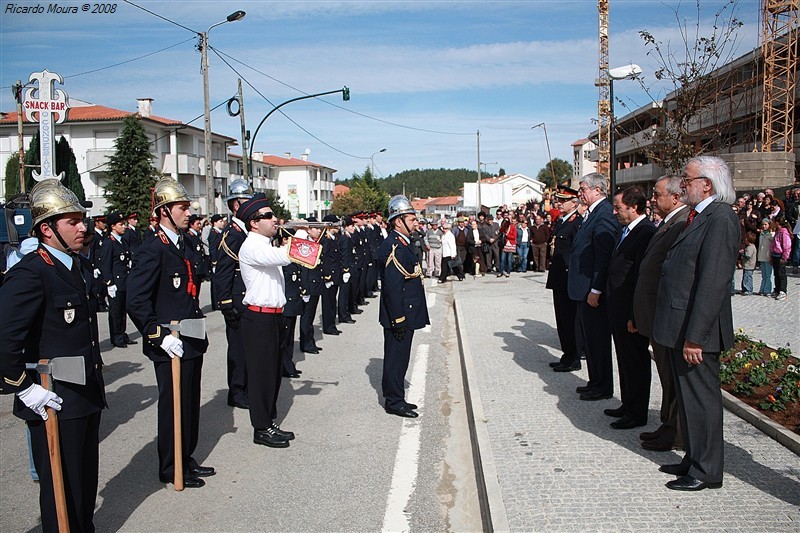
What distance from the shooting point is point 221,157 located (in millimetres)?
64500

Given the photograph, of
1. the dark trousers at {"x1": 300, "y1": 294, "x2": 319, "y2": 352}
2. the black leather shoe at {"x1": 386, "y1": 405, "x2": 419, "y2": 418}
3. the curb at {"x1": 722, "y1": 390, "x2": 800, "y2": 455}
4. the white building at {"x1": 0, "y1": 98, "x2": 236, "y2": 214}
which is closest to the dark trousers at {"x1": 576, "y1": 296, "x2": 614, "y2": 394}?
the curb at {"x1": 722, "y1": 390, "x2": 800, "y2": 455}

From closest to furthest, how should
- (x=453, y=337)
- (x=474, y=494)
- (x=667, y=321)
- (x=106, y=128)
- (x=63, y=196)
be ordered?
(x=63, y=196) < (x=667, y=321) < (x=474, y=494) < (x=453, y=337) < (x=106, y=128)

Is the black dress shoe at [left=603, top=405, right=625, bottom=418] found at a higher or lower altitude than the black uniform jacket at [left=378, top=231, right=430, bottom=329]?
lower

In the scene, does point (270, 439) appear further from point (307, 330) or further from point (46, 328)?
Answer: point (307, 330)

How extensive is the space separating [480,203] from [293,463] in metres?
47.9

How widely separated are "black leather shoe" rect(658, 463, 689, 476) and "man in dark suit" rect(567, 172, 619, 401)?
2.18m

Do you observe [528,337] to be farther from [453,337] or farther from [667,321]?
[667,321]

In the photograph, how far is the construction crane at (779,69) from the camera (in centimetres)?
3941

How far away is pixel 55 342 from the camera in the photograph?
12.9ft

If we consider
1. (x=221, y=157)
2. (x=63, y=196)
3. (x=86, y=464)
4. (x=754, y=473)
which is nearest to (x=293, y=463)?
(x=86, y=464)

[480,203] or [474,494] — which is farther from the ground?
[480,203]

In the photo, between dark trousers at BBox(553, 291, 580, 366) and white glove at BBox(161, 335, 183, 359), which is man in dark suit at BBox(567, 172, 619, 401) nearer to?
dark trousers at BBox(553, 291, 580, 366)

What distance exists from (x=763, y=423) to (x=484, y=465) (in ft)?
8.62

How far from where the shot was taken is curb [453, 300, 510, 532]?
4.44 m
